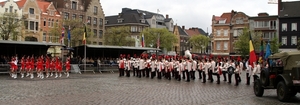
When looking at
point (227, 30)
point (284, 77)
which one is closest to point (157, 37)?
point (227, 30)

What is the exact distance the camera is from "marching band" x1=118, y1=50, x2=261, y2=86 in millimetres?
23375

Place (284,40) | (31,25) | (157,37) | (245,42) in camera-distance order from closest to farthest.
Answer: (31,25) → (245,42) → (284,40) → (157,37)

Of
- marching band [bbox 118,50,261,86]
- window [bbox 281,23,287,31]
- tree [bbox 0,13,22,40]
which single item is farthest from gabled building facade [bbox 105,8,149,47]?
marching band [bbox 118,50,261,86]

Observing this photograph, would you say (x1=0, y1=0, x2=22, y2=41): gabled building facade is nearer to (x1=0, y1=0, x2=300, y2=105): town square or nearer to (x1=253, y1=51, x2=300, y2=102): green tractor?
(x1=0, y1=0, x2=300, y2=105): town square

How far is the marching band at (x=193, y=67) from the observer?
23375mm

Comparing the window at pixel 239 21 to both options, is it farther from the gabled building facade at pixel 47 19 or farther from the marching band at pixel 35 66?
the marching band at pixel 35 66

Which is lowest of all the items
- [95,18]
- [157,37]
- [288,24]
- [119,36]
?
[119,36]

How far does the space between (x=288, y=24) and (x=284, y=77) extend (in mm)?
55841

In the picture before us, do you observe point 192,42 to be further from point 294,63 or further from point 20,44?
point 294,63

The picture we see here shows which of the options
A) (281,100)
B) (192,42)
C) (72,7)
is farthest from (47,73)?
(192,42)

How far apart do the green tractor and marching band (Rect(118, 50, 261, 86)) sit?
18.8ft

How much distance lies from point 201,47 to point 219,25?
2264 cm

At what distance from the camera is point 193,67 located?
2638cm

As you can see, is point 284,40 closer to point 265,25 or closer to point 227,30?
point 265,25
